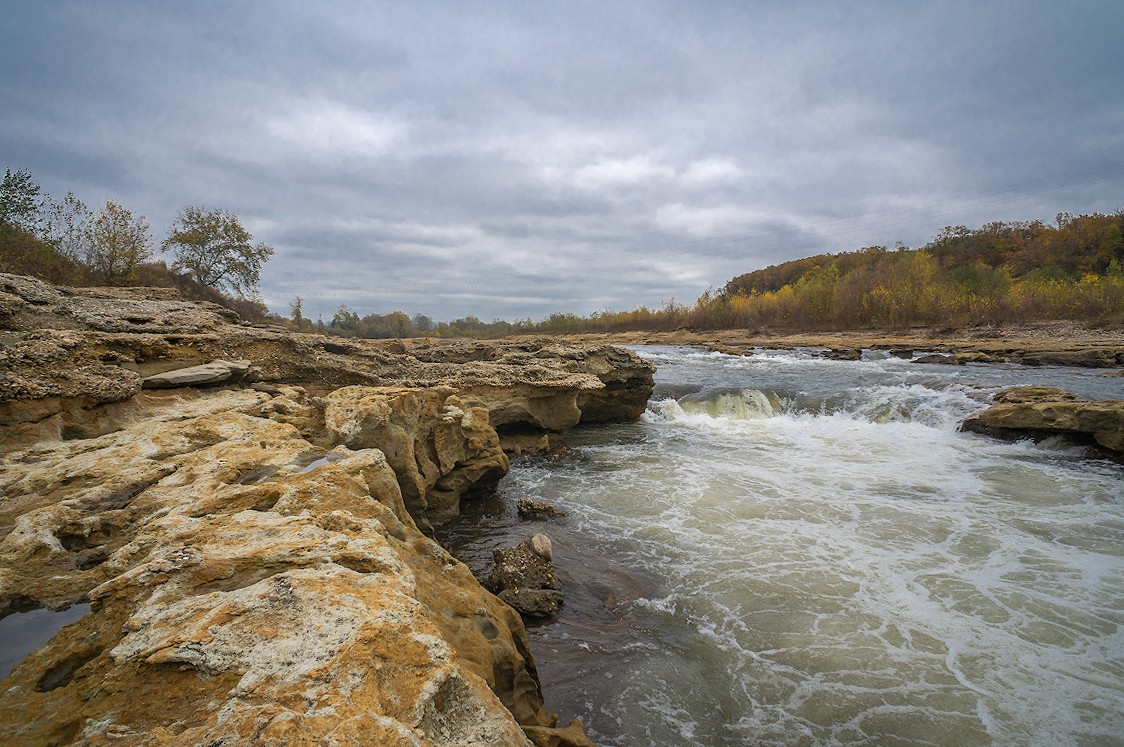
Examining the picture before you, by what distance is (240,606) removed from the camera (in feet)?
5.61

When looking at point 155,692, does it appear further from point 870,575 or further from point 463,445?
point 870,575

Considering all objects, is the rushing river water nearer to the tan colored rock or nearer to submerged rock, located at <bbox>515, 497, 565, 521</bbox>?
submerged rock, located at <bbox>515, 497, 565, 521</bbox>

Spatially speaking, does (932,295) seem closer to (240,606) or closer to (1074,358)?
(1074,358)

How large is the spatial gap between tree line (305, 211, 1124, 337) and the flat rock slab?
30636 millimetres

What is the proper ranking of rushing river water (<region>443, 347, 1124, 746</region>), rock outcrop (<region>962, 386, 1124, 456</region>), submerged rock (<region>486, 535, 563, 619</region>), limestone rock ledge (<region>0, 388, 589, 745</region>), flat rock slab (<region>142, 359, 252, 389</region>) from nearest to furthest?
limestone rock ledge (<region>0, 388, 589, 745</region>) < rushing river water (<region>443, 347, 1124, 746</region>) < submerged rock (<region>486, 535, 563, 619</region>) < flat rock slab (<region>142, 359, 252, 389</region>) < rock outcrop (<region>962, 386, 1124, 456</region>)

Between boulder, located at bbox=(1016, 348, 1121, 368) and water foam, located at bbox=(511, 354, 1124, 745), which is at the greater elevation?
boulder, located at bbox=(1016, 348, 1121, 368)

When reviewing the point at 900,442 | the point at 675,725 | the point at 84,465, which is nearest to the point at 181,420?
the point at 84,465

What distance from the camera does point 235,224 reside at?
71.7 ft

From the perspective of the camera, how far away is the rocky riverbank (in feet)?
4.60

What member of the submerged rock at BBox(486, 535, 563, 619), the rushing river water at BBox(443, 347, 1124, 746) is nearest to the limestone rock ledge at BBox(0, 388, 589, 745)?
the submerged rock at BBox(486, 535, 563, 619)

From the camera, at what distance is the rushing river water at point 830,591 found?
3.40 meters

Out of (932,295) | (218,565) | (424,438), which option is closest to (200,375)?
(424,438)

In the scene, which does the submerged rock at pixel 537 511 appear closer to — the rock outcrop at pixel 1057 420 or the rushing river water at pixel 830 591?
the rushing river water at pixel 830 591

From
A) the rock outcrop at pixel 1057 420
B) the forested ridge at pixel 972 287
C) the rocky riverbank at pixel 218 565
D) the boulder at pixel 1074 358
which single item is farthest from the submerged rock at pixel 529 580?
the forested ridge at pixel 972 287
